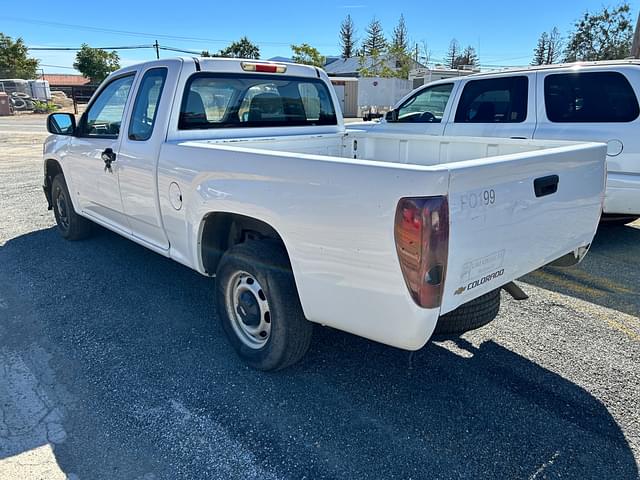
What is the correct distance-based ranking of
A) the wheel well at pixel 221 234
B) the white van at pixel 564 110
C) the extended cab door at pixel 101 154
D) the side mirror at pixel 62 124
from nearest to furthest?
the wheel well at pixel 221 234, the extended cab door at pixel 101 154, the side mirror at pixel 62 124, the white van at pixel 564 110

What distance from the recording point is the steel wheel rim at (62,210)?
561 cm

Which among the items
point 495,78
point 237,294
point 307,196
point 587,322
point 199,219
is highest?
point 495,78

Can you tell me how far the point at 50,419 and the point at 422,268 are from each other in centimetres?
220

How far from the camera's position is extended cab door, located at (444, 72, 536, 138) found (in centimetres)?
586

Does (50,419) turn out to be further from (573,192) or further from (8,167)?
(8,167)

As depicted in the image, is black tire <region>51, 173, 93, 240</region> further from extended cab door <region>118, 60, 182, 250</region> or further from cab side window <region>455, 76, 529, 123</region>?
cab side window <region>455, 76, 529, 123</region>

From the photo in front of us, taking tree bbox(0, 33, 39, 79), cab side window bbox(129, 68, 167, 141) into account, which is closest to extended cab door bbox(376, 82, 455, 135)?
cab side window bbox(129, 68, 167, 141)

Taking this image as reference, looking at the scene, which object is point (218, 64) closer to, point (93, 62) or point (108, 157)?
point (108, 157)

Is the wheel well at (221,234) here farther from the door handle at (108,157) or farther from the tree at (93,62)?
the tree at (93,62)

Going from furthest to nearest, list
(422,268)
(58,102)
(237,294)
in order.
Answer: (58,102) → (237,294) → (422,268)

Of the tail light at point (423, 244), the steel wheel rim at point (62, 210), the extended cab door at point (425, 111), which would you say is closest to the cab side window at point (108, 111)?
the steel wheel rim at point (62, 210)

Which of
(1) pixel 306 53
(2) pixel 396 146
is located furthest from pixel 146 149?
(1) pixel 306 53

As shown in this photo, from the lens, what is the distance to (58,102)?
139 ft

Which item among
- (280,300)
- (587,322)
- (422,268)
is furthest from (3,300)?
(587,322)
